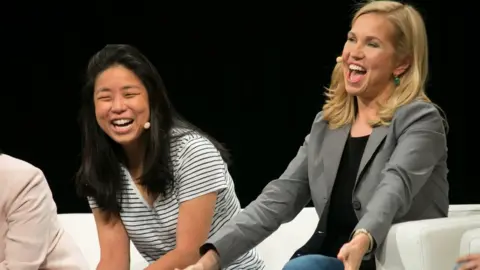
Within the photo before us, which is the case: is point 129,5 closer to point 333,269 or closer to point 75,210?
point 75,210

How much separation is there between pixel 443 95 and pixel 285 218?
60.9 inches

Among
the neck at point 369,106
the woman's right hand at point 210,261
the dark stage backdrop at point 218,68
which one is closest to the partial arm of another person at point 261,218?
the woman's right hand at point 210,261

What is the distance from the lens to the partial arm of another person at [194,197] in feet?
7.82

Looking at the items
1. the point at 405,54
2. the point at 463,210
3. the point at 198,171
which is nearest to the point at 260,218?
the point at 198,171

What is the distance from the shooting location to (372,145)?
2119 mm

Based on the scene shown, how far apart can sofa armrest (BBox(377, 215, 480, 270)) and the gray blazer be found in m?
0.04

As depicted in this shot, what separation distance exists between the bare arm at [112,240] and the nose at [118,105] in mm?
322

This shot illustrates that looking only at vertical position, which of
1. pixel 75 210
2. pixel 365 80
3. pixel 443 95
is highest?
pixel 365 80

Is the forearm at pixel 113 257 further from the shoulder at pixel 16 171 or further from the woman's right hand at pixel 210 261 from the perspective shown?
the woman's right hand at pixel 210 261

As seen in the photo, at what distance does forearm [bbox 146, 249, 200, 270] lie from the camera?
2361 mm

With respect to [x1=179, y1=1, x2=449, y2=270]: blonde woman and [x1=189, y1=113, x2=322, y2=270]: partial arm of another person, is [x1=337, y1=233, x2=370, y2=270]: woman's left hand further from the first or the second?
[x1=189, y1=113, x2=322, y2=270]: partial arm of another person

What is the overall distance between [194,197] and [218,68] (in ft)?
4.24

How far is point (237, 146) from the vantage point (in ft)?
12.0

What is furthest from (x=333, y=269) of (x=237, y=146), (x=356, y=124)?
(x=237, y=146)
